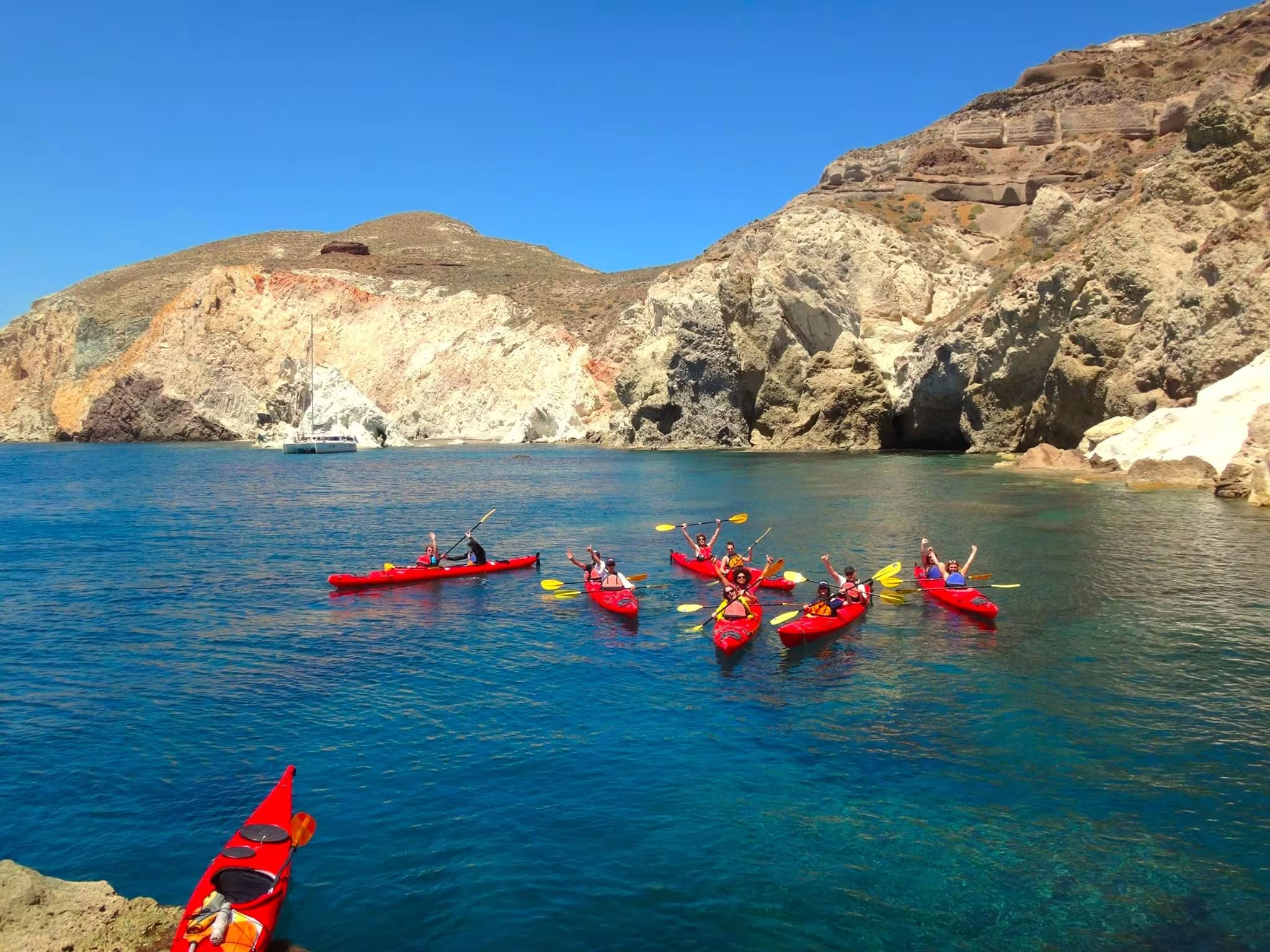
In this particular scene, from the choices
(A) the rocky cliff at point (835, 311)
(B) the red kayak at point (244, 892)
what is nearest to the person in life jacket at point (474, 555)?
(B) the red kayak at point (244, 892)

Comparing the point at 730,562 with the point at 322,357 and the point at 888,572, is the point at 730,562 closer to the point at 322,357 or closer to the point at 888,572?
the point at 888,572

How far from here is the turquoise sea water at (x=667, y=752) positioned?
9344 millimetres

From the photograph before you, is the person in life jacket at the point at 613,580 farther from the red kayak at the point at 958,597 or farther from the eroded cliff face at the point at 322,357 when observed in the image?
the eroded cliff face at the point at 322,357

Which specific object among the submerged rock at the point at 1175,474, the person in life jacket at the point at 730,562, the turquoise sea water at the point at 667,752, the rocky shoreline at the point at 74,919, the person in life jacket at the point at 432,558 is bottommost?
the turquoise sea water at the point at 667,752

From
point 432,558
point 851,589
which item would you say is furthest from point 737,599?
point 432,558

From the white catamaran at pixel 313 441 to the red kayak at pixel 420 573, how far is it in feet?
203

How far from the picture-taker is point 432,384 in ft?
380

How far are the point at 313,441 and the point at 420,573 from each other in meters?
64.6

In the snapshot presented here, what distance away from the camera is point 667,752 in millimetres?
13219

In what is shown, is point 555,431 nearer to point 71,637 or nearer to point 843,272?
point 843,272

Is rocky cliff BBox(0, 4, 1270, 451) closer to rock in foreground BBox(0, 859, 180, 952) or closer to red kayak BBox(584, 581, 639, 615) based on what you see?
red kayak BBox(584, 581, 639, 615)

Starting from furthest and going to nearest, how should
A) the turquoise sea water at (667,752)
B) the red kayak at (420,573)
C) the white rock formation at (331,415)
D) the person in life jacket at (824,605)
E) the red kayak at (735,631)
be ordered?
1. the white rock formation at (331,415)
2. the red kayak at (420,573)
3. the person in life jacket at (824,605)
4. the red kayak at (735,631)
5. the turquoise sea water at (667,752)

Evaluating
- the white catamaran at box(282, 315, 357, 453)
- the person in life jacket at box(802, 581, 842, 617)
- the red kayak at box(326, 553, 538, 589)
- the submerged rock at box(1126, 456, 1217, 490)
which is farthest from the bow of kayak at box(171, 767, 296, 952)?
the white catamaran at box(282, 315, 357, 453)

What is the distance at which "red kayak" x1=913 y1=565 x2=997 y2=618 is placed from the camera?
66.9ft
